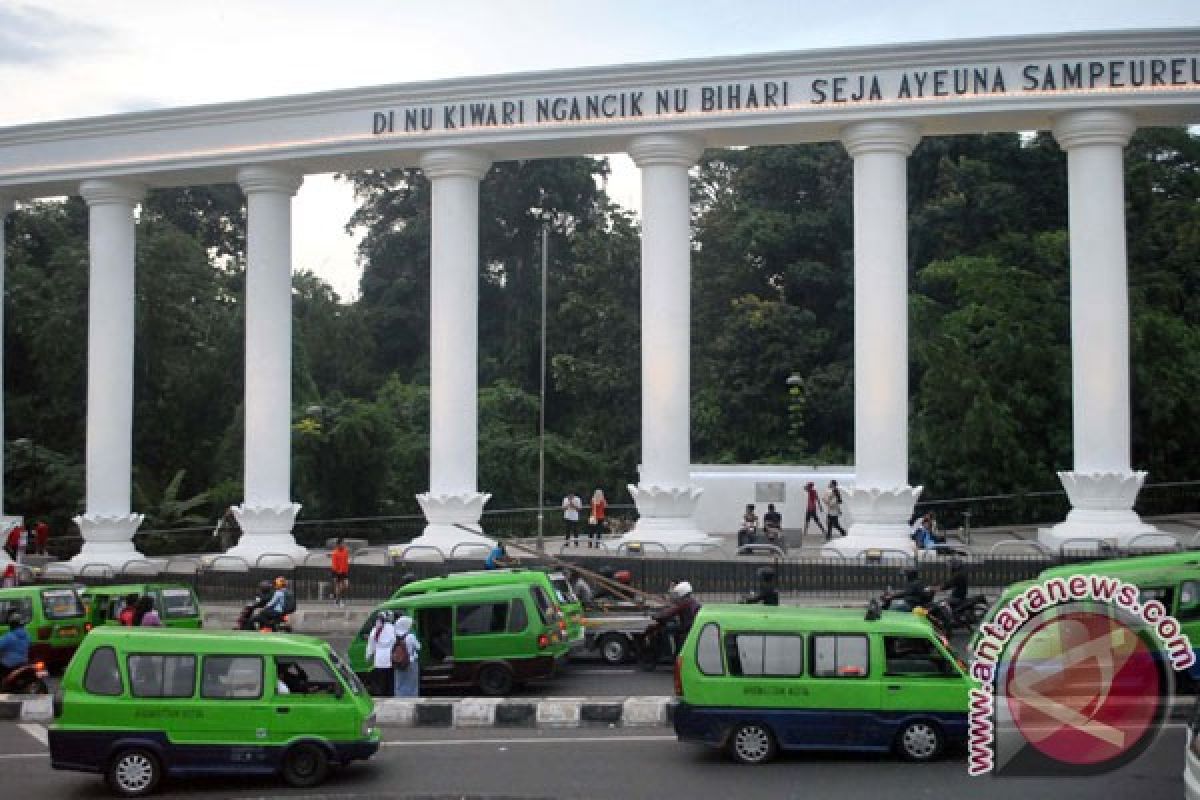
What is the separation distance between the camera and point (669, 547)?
84.9 ft

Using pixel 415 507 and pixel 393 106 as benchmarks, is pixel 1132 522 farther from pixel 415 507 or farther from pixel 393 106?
pixel 415 507

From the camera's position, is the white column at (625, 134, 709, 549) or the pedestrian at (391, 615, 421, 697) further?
the white column at (625, 134, 709, 549)

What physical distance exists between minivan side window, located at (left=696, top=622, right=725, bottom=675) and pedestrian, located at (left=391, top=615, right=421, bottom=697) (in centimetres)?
480

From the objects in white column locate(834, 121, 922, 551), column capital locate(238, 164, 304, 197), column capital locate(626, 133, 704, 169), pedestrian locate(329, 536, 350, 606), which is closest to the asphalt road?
pedestrian locate(329, 536, 350, 606)

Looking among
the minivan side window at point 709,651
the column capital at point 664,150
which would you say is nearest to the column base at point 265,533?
the column capital at point 664,150

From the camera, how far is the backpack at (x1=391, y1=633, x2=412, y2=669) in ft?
55.3

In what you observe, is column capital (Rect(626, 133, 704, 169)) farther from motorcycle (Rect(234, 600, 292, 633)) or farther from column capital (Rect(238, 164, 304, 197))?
motorcycle (Rect(234, 600, 292, 633))

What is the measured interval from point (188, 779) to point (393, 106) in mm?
17812

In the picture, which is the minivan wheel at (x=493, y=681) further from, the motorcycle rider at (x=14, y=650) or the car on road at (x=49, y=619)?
the car on road at (x=49, y=619)

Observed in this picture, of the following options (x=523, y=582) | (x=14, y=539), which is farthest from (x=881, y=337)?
(x=14, y=539)

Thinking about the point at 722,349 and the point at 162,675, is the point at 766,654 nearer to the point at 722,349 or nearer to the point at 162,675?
the point at 162,675

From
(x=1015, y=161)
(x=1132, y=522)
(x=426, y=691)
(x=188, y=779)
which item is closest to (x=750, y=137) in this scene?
(x=1132, y=522)

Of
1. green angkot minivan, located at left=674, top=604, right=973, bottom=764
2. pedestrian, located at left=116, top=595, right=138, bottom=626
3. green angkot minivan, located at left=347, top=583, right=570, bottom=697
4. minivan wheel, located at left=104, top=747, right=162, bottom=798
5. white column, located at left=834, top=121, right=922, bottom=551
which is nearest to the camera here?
minivan wheel, located at left=104, top=747, right=162, bottom=798

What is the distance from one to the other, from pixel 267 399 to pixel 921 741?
19.0 metres
